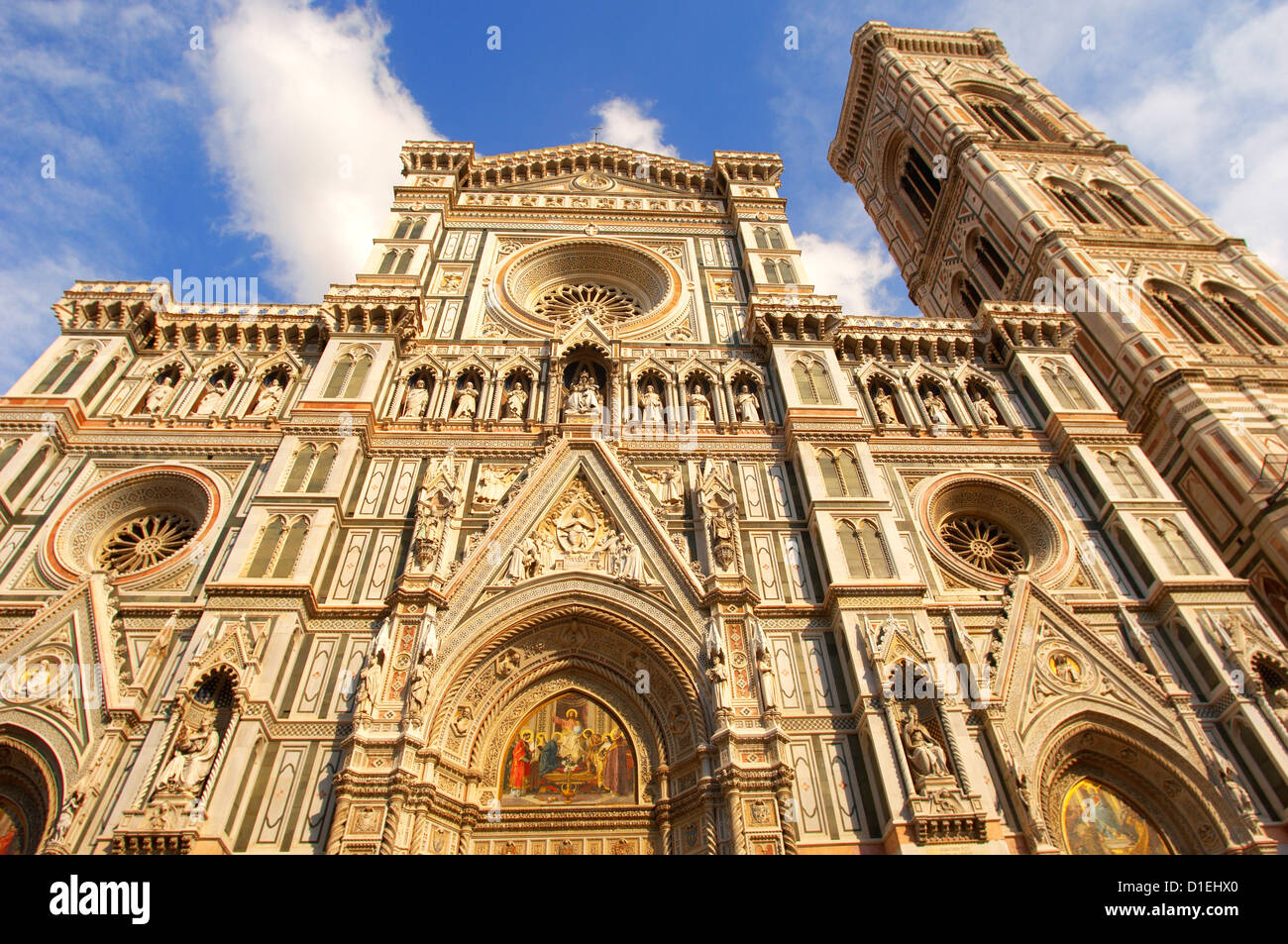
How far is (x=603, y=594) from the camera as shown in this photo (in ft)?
41.7

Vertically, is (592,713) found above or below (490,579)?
below

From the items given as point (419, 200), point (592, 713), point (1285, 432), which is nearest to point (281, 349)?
point (419, 200)

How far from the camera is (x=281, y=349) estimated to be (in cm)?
1727

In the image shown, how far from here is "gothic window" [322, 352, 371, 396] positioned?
1577cm

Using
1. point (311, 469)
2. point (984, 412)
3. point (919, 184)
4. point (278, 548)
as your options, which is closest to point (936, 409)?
point (984, 412)

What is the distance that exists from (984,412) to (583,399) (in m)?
8.01

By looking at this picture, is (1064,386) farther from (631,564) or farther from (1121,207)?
(1121,207)

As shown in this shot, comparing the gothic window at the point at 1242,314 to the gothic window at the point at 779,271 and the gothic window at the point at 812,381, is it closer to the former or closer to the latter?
the gothic window at the point at 779,271

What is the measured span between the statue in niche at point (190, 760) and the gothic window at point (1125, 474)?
1478 centimetres

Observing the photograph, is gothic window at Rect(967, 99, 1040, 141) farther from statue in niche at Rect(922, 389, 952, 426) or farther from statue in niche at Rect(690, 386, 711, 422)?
statue in niche at Rect(690, 386, 711, 422)
